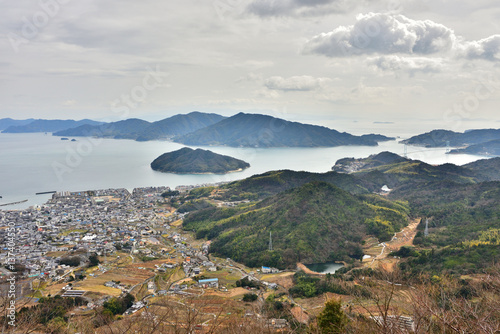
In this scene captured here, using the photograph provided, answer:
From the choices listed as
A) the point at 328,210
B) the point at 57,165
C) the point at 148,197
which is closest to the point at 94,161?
the point at 57,165

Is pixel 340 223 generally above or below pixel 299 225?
below

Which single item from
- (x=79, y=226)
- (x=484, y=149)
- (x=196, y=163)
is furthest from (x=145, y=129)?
(x=484, y=149)

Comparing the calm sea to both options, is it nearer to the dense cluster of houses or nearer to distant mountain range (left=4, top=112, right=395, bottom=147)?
the dense cluster of houses

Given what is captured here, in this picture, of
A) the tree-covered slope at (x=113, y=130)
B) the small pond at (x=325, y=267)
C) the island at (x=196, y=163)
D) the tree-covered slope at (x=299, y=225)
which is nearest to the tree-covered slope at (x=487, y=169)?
the tree-covered slope at (x=299, y=225)

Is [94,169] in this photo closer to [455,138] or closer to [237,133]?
[237,133]

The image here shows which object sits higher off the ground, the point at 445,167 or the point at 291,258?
the point at 445,167

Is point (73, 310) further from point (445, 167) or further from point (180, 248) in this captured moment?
point (445, 167)
